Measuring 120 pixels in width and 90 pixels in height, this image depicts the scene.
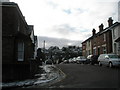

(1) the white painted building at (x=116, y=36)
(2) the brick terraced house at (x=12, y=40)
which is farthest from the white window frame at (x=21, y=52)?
(1) the white painted building at (x=116, y=36)

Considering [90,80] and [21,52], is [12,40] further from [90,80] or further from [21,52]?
[90,80]

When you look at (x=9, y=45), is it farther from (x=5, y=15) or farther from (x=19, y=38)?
(x=5, y=15)

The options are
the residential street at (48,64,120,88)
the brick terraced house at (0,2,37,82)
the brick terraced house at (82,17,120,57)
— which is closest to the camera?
the residential street at (48,64,120,88)

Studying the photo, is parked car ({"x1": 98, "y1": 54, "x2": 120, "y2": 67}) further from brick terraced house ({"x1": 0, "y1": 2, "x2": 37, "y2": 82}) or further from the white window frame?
the white window frame

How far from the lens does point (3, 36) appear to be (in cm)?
2047

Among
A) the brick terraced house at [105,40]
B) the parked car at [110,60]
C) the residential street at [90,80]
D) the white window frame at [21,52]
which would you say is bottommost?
the residential street at [90,80]

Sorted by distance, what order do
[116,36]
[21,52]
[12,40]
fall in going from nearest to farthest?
[12,40], [21,52], [116,36]

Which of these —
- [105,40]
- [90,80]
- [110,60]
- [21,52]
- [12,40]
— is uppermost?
[105,40]

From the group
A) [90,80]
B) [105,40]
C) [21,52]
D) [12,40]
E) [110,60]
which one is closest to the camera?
[90,80]

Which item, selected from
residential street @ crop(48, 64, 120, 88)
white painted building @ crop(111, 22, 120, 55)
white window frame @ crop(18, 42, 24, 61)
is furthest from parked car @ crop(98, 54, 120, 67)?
white window frame @ crop(18, 42, 24, 61)

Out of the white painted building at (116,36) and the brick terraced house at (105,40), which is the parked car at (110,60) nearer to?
the brick terraced house at (105,40)

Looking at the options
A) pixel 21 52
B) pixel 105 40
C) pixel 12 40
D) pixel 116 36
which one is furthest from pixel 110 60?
pixel 105 40

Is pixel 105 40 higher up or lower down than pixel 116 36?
lower down

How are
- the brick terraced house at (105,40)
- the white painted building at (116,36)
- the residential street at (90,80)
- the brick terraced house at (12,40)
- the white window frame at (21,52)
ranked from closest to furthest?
1. the residential street at (90,80)
2. the brick terraced house at (12,40)
3. the white window frame at (21,52)
4. the white painted building at (116,36)
5. the brick terraced house at (105,40)
